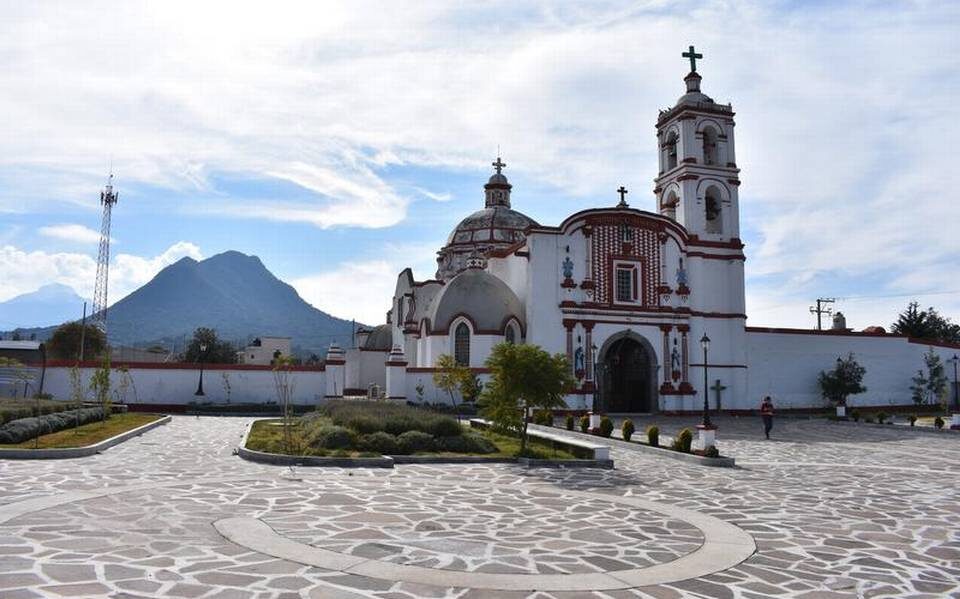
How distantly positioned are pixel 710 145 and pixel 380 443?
3160 centimetres

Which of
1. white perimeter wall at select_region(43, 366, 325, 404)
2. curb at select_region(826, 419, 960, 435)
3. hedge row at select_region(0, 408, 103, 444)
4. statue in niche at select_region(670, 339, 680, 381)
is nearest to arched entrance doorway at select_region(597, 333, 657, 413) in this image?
statue in niche at select_region(670, 339, 680, 381)

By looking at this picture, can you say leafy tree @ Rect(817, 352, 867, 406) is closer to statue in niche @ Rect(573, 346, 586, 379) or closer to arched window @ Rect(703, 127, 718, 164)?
arched window @ Rect(703, 127, 718, 164)

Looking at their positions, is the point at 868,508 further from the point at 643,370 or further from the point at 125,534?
the point at 643,370

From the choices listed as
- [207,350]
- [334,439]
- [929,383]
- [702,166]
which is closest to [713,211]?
[702,166]

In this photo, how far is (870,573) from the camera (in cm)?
789

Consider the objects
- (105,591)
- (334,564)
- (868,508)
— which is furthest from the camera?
(868,508)

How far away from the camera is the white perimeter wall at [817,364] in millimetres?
42031

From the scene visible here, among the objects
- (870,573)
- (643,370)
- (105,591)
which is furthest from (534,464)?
(643,370)

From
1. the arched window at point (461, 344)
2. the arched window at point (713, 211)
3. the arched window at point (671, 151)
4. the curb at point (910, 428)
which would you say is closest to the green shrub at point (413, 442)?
the arched window at point (461, 344)

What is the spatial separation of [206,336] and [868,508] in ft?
219

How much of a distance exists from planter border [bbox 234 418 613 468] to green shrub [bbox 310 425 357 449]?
1.39 m

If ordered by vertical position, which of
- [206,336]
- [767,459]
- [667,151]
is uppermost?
[667,151]

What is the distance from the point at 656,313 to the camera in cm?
3962

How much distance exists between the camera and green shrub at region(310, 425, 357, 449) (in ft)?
57.1
